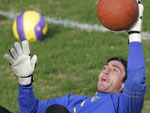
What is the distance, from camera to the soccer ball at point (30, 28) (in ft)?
25.1

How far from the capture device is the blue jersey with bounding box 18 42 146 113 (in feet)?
10.8

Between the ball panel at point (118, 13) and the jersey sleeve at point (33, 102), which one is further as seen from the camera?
the jersey sleeve at point (33, 102)

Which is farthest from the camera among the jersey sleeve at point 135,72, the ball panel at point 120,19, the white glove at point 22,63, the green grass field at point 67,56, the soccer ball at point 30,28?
the soccer ball at point 30,28

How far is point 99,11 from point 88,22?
531cm

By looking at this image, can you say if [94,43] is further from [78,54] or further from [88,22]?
[88,22]

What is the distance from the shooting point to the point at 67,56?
6996 millimetres

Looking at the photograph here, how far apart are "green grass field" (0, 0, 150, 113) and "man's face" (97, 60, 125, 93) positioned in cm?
122

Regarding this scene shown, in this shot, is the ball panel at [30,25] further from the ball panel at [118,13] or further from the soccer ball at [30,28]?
the ball panel at [118,13]

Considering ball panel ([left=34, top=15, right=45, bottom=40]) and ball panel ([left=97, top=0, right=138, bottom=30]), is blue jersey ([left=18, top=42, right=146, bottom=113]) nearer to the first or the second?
ball panel ([left=97, top=0, right=138, bottom=30])

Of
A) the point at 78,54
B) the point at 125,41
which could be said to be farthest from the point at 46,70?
the point at 125,41

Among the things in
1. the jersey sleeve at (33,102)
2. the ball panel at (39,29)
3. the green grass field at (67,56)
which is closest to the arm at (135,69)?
the jersey sleeve at (33,102)

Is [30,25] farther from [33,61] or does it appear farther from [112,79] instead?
[112,79]

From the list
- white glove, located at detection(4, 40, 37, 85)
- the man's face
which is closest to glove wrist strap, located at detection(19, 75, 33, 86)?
white glove, located at detection(4, 40, 37, 85)

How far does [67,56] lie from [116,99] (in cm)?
331
